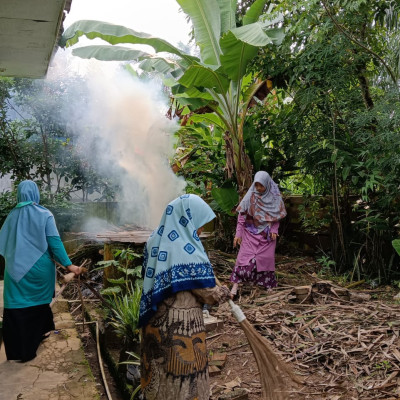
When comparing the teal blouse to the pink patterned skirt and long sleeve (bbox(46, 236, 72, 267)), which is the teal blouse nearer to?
long sleeve (bbox(46, 236, 72, 267))

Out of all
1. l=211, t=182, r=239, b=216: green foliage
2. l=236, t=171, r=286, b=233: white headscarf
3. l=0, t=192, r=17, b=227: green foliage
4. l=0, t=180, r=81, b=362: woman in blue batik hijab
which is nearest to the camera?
l=0, t=180, r=81, b=362: woman in blue batik hijab

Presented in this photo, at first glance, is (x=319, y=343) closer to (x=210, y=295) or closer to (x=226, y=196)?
(x=210, y=295)

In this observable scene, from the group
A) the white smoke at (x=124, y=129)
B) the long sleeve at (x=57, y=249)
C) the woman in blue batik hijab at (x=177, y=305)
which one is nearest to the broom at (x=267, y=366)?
the woman in blue batik hijab at (x=177, y=305)

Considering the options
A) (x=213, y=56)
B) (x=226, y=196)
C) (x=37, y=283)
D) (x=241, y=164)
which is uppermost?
(x=213, y=56)

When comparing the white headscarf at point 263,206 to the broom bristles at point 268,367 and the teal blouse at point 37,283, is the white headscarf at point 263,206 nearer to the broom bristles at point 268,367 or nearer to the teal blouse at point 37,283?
the teal blouse at point 37,283

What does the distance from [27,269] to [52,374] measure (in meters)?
0.98

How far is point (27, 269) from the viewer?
402cm

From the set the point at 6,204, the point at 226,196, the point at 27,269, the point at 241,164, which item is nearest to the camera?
the point at 27,269

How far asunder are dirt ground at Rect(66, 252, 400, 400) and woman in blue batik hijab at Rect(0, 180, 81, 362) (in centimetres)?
88

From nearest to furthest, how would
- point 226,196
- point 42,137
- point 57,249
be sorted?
1. point 57,249
2. point 226,196
3. point 42,137

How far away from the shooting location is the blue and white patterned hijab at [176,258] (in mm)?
2637

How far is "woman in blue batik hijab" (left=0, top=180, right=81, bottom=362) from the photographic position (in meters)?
4.01

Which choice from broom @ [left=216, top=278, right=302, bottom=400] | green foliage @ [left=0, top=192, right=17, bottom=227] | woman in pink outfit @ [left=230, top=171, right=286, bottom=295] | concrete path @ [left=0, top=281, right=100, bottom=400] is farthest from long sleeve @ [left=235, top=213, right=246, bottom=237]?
green foliage @ [left=0, top=192, right=17, bottom=227]

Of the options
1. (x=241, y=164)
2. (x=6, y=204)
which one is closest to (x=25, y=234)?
(x=241, y=164)
